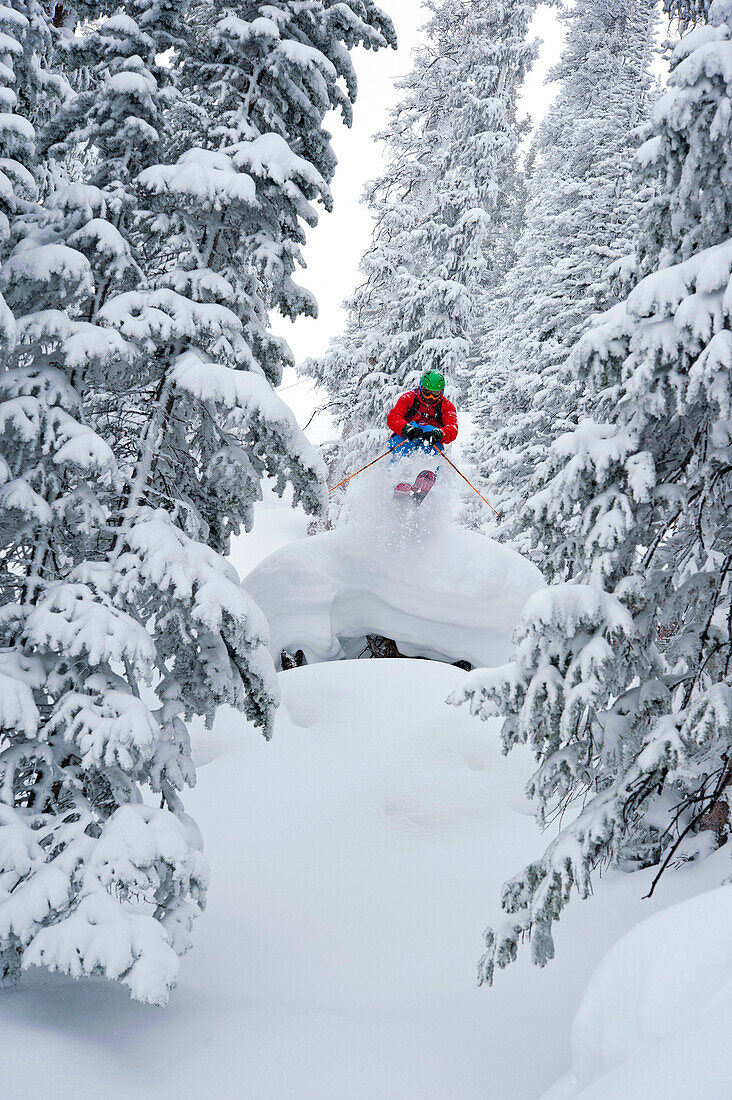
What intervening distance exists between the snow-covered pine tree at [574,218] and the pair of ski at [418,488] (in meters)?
3.33

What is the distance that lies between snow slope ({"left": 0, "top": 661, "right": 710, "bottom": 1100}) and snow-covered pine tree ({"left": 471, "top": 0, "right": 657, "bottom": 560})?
6.00 metres

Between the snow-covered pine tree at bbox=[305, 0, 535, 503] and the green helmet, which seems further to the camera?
the snow-covered pine tree at bbox=[305, 0, 535, 503]

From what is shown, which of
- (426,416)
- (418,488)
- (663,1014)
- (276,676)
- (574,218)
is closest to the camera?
(663,1014)

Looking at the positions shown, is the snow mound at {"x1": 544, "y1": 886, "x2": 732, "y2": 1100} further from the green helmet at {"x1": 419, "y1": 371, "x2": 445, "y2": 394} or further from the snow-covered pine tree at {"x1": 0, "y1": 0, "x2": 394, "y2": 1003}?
the green helmet at {"x1": 419, "y1": 371, "x2": 445, "y2": 394}

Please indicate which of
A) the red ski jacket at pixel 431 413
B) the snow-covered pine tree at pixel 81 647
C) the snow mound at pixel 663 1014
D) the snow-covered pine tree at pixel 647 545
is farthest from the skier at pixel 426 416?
the snow mound at pixel 663 1014

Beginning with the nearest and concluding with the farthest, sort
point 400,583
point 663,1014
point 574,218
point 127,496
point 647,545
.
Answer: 1. point 663,1014
2. point 647,545
3. point 127,496
4. point 400,583
5. point 574,218

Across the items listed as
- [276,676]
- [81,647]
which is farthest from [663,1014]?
[276,676]

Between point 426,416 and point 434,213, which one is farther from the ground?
point 434,213

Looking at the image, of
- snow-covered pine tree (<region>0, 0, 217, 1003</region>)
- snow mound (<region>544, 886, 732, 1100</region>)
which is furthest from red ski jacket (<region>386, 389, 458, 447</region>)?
snow mound (<region>544, 886, 732, 1100</region>)

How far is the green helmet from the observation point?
10297 millimetres

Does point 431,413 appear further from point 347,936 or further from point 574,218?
point 574,218

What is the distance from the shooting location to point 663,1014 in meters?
2.87

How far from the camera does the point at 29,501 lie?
18.0ft

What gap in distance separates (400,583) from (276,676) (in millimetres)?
5625
